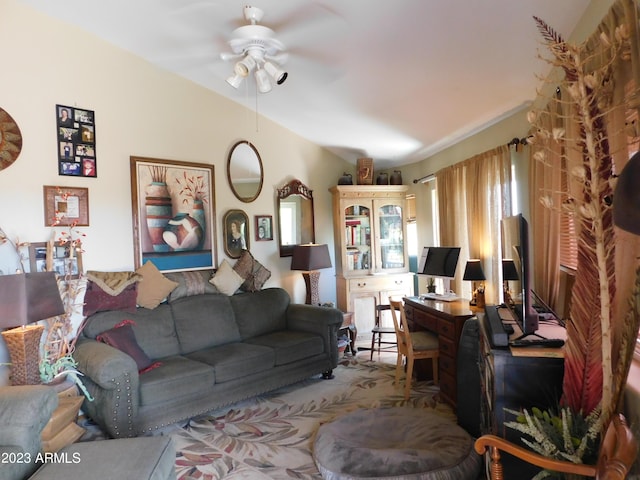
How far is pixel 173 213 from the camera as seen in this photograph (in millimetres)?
3893

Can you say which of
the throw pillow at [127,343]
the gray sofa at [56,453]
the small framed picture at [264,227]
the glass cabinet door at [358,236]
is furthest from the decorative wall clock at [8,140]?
the glass cabinet door at [358,236]

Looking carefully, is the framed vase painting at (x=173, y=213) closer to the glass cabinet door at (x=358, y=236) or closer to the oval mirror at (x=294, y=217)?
the oval mirror at (x=294, y=217)

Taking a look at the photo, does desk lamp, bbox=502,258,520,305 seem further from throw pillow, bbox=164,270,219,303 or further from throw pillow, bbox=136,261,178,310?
throw pillow, bbox=136,261,178,310

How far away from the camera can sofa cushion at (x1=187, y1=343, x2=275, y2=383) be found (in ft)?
10.5

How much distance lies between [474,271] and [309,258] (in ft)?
5.68

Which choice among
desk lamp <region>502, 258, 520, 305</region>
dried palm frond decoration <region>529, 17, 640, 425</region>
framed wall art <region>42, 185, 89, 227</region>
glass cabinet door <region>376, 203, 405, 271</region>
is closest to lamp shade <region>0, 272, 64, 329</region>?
framed wall art <region>42, 185, 89, 227</region>

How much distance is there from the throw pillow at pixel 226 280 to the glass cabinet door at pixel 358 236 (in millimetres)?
1606

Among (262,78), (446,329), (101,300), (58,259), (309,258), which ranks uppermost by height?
(262,78)

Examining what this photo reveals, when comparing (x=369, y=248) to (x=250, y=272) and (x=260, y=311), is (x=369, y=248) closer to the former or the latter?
(x=250, y=272)

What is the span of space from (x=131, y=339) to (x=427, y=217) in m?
3.58

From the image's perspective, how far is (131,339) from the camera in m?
3.10

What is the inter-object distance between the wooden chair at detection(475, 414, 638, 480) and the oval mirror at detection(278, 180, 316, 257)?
11.7 feet

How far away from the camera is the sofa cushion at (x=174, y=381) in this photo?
2.84m

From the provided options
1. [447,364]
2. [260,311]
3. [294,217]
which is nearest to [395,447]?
[447,364]
